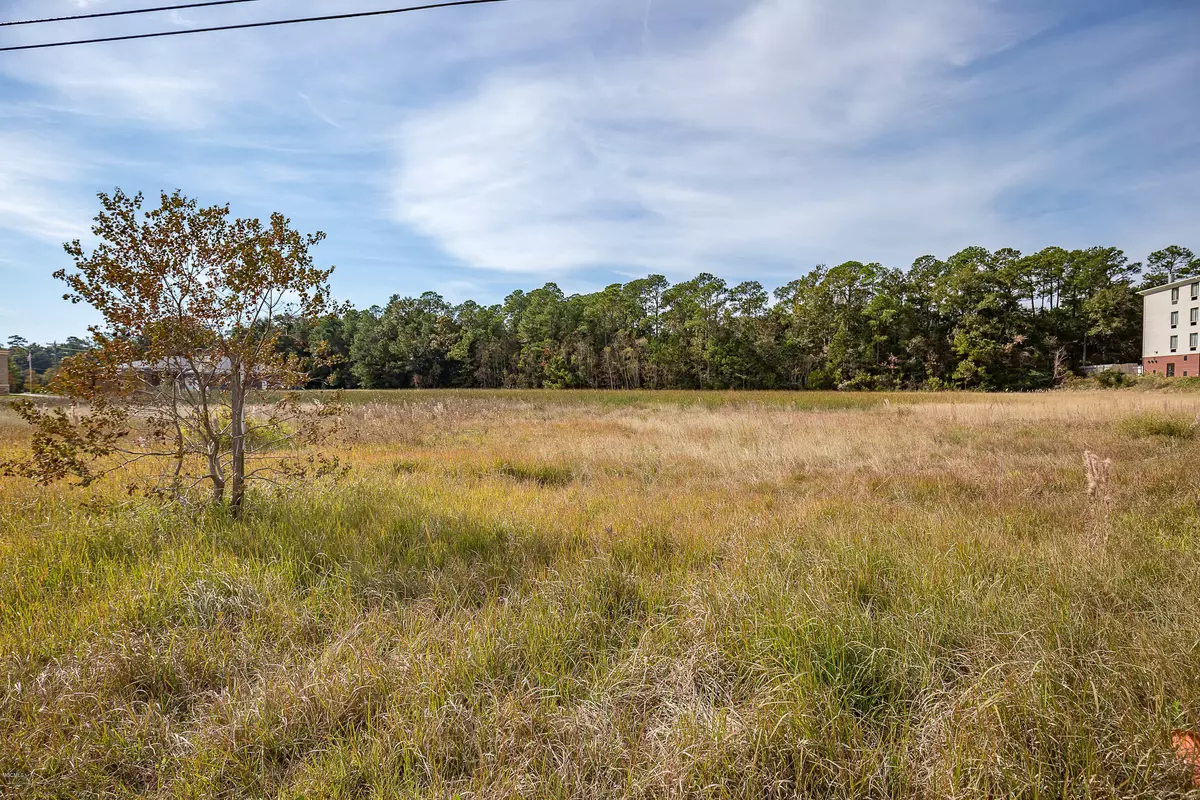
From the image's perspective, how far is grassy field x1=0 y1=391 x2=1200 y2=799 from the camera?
Result: 6.66ft

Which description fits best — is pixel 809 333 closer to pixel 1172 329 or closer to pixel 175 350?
pixel 1172 329

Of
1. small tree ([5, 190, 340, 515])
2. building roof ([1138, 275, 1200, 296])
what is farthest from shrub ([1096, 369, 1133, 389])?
small tree ([5, 190, 340, 515])

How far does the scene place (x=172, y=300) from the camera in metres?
5.04

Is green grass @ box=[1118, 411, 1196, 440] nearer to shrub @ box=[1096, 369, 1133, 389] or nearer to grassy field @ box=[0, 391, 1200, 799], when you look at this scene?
grassy field @ box=[0, 391, 1200, 799]

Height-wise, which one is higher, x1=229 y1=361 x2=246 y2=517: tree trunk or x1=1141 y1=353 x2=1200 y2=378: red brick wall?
x1=1141 y1=353 x2=1200 y2=378: red brick wall

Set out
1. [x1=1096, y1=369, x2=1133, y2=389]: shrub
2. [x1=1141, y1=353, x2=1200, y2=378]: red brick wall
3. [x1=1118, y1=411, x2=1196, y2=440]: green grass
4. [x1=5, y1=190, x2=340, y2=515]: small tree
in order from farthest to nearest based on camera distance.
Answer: [x1=1141, y1=353, x2=1200, y2=378]: red brick wall < [x1=1096, y1=369, x2=1133, y2=389]: shrub < [x1=1118, y1=411, x2=1196, y2=440]: green grass < [x1=5, y1=190, x2=340, y2=515]: small tree

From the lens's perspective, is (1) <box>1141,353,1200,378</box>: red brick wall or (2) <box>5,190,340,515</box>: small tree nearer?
(2) <box>5,190,340,515</box>: small tree

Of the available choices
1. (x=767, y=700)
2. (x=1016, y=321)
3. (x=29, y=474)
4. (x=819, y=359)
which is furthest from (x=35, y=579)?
(x=1016, y=321)

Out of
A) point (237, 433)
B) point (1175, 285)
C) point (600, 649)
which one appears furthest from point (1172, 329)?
point (237, 433)

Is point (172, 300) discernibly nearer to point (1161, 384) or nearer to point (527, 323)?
point (1161, 384)

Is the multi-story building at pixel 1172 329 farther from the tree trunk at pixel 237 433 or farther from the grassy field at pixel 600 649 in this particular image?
the tree trunk at pixel 237 433

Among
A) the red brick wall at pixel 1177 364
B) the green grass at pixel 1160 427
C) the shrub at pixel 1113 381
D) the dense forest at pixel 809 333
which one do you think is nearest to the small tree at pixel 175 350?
the green grass at pixel 1160 427

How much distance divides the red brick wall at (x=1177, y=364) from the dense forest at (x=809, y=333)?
519cm

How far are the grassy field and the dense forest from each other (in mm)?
45515
